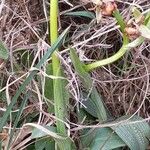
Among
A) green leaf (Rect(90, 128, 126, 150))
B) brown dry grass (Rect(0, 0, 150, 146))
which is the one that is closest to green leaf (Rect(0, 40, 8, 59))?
brown dry grass (Rect(0, 0, 150, 146))

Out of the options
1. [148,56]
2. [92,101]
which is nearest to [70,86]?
[92,101]

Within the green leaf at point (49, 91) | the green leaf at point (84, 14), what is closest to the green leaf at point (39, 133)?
the green leaf at point (49, 91)

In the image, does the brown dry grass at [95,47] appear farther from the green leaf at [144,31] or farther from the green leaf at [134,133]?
the green leaf at [144,31]

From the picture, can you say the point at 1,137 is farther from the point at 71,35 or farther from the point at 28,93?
the point at 71,35

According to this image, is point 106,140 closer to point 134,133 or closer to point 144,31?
point 134,133

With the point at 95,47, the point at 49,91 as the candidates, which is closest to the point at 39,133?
the point at 49,91
